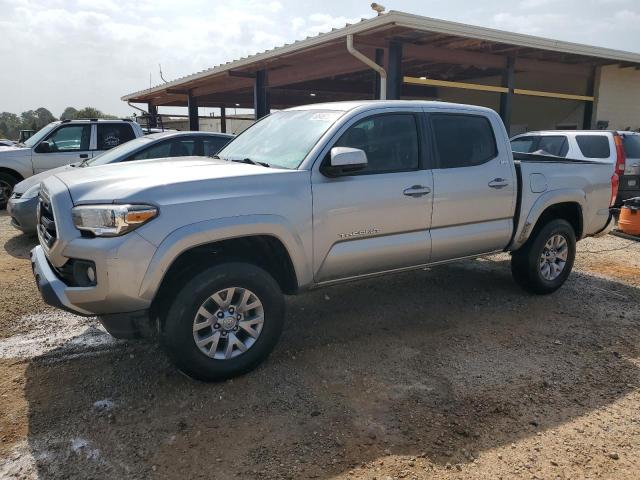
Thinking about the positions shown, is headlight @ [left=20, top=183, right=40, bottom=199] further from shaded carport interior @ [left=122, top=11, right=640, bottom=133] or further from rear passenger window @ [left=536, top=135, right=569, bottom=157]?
rear passenger window @ [left=536, top=135, right=569, bottom=157]

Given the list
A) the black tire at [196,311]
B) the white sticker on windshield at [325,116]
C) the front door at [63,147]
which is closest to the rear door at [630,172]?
the white sticker on windshield at [325,116]

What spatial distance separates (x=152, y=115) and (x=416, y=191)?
22736mm

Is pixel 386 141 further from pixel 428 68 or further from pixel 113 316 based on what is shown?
pixel 428 68

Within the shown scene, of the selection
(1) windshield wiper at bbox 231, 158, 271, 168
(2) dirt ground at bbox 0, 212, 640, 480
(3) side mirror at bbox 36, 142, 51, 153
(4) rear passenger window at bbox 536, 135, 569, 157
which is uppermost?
(4) rear passenger window at bbox 536, 135, 569, 157

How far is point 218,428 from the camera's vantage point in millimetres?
2992

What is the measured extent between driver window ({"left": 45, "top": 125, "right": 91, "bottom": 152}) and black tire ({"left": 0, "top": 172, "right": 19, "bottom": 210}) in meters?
1.06

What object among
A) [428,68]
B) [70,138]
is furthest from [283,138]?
[428,68]

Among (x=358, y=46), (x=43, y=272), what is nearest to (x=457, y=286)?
(x=43, y=272)

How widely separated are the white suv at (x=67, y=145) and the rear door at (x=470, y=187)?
737 centimetres

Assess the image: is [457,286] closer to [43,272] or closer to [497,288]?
[497,288]

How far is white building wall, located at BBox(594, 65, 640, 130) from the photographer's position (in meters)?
14.8

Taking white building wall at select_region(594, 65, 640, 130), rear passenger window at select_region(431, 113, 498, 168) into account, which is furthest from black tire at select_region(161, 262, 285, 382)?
white building wall at select_region(594, 65, 640, 130)

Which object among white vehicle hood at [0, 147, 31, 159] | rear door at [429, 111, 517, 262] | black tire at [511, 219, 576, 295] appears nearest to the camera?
rear door at [429, 111, 517, 262]

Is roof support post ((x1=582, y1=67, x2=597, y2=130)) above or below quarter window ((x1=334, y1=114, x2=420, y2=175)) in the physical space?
above
